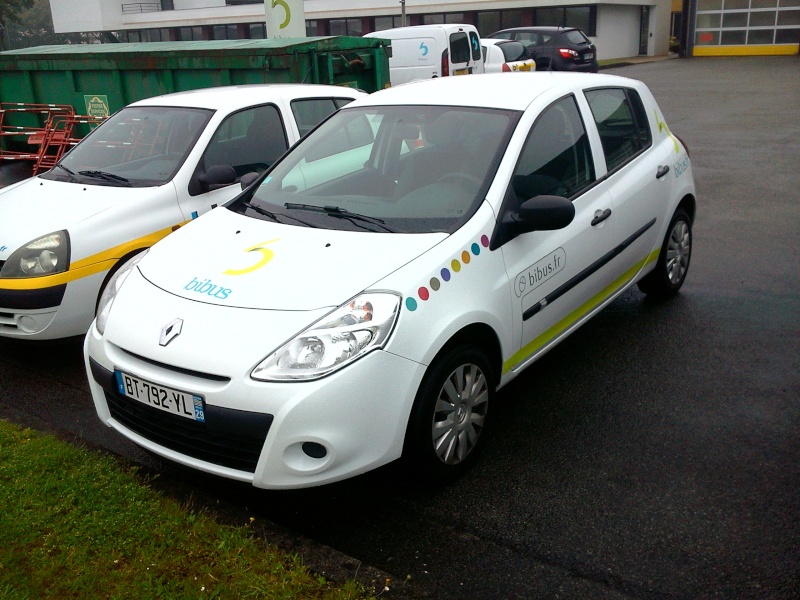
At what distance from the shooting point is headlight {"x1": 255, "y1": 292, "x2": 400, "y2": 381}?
A: 3188mm

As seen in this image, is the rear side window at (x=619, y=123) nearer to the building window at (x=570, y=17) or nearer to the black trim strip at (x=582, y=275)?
the black trim strip at (x=582, y=275)

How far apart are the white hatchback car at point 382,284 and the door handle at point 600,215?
0.5 inches

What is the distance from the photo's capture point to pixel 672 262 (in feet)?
19.4

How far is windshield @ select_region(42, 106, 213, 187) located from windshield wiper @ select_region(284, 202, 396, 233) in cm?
182

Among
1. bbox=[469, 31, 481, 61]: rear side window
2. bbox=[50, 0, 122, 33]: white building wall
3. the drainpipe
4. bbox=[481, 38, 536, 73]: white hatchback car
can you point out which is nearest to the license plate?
bbox=[469, 31, 481, 61]: rear side window

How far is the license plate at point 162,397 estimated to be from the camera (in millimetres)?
3260

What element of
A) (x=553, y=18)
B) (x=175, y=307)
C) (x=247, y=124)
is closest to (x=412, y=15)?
(x=553, y=18)

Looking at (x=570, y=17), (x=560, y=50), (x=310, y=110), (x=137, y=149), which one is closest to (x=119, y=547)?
(x=137, y=149)

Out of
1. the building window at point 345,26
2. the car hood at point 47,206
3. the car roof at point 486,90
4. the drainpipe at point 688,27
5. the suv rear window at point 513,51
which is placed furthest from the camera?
the building window at point 345,26

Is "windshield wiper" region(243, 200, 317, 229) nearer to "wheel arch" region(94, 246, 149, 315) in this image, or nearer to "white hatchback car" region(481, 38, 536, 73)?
"wheel arch" region(94, 246, 149, 315)

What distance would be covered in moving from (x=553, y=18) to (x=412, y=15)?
24.3ft

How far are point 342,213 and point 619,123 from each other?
2.10m

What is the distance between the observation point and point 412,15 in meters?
42.1

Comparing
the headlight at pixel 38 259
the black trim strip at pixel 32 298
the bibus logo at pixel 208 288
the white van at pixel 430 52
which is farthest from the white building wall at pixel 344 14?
the bibus logo at pixel 208 288
